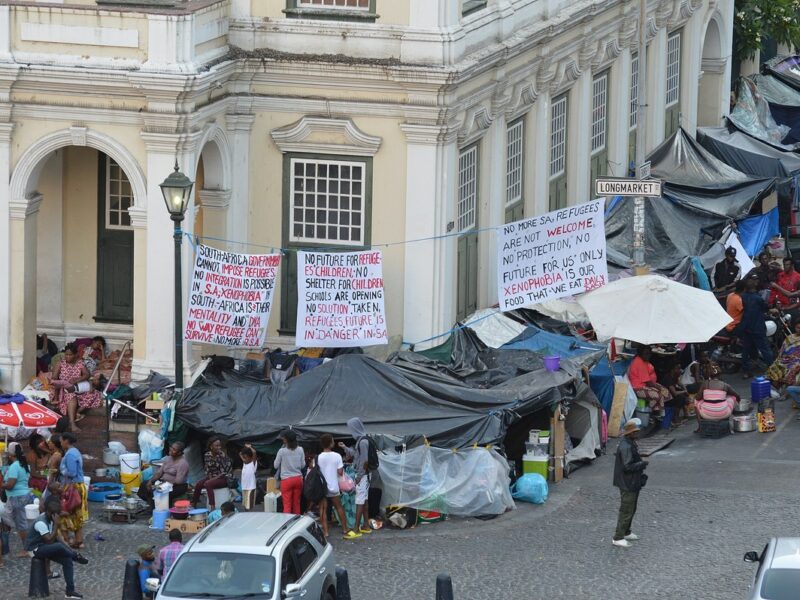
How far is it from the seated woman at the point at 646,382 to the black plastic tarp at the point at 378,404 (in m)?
2.42

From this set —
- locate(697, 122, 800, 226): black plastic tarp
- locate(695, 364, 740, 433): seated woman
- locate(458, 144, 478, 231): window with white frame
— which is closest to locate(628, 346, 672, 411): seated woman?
locate(695, 364, 740, 433): seated woman

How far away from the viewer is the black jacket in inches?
934

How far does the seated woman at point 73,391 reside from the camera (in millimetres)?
27500

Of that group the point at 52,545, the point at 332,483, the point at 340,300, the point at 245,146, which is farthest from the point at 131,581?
the point at 245,146

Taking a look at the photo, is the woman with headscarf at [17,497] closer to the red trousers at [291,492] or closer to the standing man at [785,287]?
the red trousers at [291,492]

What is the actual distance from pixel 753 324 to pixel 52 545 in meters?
13.8

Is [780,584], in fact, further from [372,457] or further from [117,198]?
[117,198]

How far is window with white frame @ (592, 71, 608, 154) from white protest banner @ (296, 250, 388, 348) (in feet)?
32.8

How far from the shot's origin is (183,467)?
25.5m

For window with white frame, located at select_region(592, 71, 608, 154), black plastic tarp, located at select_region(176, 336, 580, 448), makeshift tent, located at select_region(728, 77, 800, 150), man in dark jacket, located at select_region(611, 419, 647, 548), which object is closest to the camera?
man in dark jacket, located at select_region(611, 419, 647, 548)

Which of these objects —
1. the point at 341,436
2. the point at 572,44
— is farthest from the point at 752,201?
the point at 341,436

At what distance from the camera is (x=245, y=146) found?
29234 mm

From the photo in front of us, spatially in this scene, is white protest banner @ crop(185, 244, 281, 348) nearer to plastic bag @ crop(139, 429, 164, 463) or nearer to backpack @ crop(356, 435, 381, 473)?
plastic bag @ crop(139, 429, 164, 463)

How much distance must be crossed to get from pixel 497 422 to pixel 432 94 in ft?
17.2
